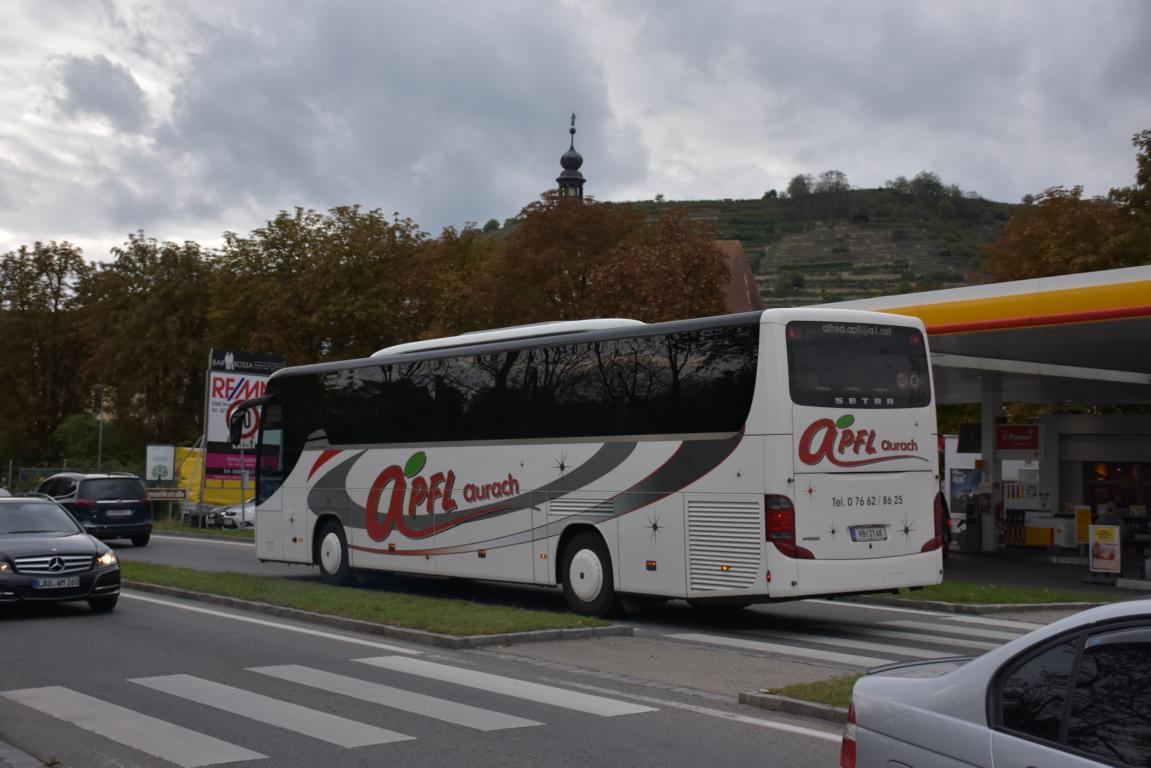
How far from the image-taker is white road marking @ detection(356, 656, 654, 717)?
950 cm

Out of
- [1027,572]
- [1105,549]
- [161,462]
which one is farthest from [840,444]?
[161,462]

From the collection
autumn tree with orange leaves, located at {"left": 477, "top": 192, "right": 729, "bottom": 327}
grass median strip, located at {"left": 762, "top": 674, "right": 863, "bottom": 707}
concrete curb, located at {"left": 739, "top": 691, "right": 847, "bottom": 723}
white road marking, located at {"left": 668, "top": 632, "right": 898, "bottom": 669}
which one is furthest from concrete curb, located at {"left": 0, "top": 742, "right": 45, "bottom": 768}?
autumn tree with orange leaves, located at {"left": 477, "top": 192, "right": 729, "bottom": 327}

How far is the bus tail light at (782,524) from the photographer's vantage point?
13688 millimetres

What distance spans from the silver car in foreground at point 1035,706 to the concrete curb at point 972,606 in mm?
13555

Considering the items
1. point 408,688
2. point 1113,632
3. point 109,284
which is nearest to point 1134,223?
point 408,688

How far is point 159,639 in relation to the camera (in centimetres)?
1345

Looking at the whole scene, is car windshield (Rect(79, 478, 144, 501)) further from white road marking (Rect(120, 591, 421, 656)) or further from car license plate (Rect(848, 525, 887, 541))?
car license plate (Rect(848, 525, 887, 541))

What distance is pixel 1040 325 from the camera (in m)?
21.6

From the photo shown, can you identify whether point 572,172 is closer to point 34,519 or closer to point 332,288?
point 332,288

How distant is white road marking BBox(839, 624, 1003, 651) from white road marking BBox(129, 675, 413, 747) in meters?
7.38

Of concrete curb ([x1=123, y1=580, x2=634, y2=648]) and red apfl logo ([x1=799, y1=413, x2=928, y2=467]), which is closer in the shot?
concrete curb ([x1=123, y1=580, x2=634, y2=648])

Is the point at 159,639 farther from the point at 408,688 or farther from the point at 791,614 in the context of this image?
the point at 791,614

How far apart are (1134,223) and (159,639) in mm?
40339

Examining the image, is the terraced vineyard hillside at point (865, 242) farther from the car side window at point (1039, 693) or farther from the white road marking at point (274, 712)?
the car side window at point (1039, 693)
